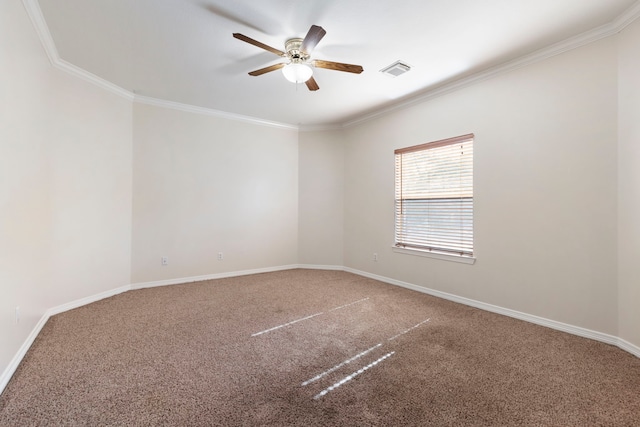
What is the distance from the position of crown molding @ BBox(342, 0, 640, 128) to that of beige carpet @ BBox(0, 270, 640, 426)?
2727mm

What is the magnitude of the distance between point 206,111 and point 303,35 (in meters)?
2.60

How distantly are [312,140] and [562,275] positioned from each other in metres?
4.31

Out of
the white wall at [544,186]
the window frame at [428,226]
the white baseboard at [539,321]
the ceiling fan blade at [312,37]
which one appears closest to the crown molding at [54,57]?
the ceiling fan blade at [312,37]

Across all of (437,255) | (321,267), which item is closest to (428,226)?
(437,255)

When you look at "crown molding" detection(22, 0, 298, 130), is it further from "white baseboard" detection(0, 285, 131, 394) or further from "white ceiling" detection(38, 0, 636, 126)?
"white baseboard" detection(0, 285, 131, 394)

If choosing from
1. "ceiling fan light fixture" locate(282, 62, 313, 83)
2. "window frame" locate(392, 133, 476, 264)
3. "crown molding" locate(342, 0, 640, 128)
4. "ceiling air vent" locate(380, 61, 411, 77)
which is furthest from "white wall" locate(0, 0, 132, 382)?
"crown molding" locate(342, 0, 640, 128)

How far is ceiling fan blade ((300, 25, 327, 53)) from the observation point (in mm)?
2153

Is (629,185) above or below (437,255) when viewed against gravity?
above

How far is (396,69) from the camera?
3.25 meters

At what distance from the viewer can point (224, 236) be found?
486 cm

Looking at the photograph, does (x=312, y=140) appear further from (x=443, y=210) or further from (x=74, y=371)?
(x=74, y=371)

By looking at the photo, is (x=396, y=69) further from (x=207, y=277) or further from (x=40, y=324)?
(x=40, y=324)

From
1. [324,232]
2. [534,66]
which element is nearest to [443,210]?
[534,66]

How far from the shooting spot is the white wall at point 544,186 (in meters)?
2.52
